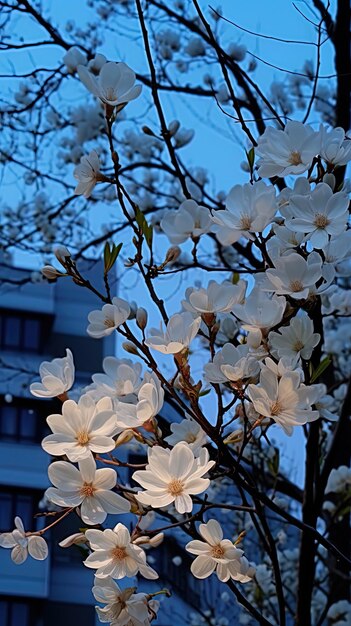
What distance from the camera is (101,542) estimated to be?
831 millimetres

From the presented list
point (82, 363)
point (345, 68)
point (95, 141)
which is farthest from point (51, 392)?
point (82, 363)

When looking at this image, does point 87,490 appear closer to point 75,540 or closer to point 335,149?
point 75,540

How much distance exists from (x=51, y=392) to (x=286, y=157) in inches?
12.4

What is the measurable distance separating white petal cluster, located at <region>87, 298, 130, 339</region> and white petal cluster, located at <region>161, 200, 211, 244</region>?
173 millimetres

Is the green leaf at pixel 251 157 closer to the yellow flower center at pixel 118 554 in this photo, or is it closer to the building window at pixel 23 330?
the yellow flower center at pixel 118 554

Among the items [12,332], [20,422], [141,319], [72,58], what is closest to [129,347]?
[141,319]

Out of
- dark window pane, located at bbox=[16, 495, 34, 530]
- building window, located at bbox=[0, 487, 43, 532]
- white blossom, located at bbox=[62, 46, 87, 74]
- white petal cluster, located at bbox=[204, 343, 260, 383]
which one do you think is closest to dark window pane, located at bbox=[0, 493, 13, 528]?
building window, located at bbox=[0, 487, 43, 532]

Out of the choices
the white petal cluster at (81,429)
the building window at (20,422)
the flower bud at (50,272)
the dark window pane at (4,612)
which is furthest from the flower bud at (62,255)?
the building window at (20,422)

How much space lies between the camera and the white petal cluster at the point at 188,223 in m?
1.11

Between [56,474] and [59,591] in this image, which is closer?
[56,474]

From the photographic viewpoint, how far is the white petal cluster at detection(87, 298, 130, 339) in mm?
967

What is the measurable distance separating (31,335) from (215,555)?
15.3 metres

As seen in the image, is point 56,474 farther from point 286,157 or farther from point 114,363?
point 286,157

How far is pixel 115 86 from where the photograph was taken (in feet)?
3.42
